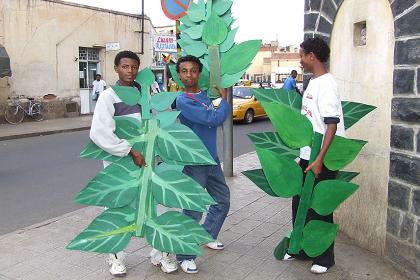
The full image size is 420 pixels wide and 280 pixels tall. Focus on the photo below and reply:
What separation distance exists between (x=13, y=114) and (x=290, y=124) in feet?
46.6

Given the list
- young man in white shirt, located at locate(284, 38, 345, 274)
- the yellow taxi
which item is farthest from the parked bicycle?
young man in white shirt, located at locate(284, 38, 345, 274)

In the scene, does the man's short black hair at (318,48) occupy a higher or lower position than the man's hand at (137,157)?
higher

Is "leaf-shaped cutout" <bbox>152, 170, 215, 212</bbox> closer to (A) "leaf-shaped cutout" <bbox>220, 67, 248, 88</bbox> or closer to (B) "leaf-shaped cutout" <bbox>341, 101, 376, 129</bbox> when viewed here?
(A) "leaf-shaped cutout" <bbox>220, 67, 248, 88</bbox>

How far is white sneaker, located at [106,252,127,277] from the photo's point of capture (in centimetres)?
347

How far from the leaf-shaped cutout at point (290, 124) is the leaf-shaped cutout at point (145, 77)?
0.84 m

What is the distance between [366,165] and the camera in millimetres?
3971

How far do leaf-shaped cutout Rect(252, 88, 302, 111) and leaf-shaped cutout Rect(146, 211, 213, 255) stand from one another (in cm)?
105

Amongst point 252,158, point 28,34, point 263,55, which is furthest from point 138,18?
point 263,55

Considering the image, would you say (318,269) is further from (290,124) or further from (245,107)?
(245,107)

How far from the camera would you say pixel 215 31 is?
363cm

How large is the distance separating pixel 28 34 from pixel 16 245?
44.3 feet

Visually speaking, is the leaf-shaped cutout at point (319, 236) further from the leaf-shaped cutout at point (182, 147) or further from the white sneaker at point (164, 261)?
the white sneaker at point (164, 261)

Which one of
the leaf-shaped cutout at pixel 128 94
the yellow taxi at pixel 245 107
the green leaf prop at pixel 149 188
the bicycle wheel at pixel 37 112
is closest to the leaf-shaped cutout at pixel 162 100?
the green leaf prop at pixel 149 188

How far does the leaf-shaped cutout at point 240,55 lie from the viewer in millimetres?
3506
